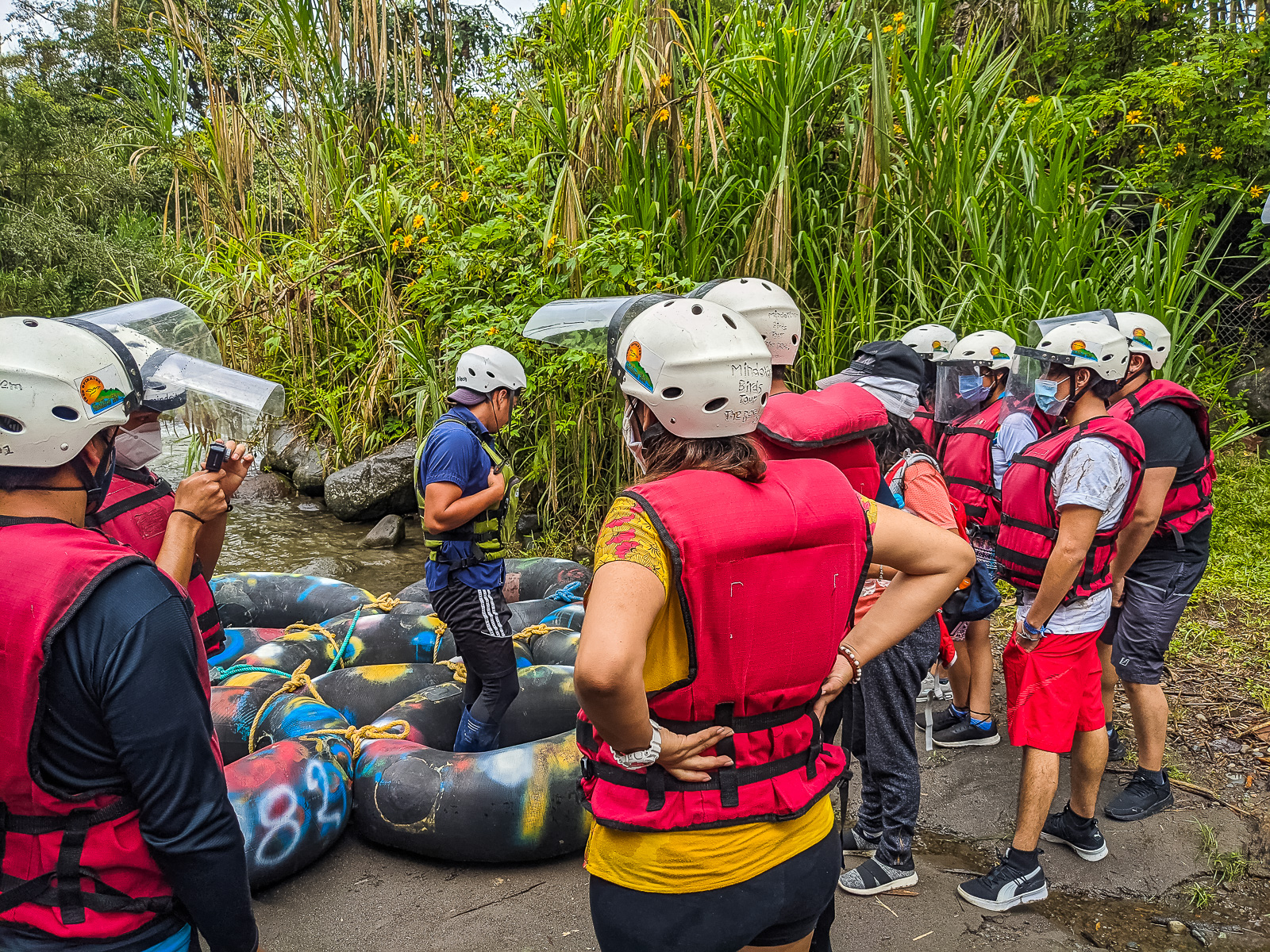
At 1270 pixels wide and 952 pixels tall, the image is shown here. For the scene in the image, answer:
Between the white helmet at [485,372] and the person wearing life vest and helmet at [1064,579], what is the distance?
225cm

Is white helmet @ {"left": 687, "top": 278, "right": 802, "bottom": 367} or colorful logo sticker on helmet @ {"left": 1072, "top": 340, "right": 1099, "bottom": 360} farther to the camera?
colorful logo sticker on helmet @ {"left": 1072, "top": 340, "right": 1099, "bottom": 360}

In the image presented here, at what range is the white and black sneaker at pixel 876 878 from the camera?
2.96m

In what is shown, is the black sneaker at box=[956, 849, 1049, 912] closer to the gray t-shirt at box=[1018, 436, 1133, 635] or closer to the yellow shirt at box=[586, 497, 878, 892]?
the gray t-shirt at box=[1018, 436, 1133, 635]

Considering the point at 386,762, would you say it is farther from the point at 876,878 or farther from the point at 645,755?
the point at 645,755

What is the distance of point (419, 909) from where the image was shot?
2967mm

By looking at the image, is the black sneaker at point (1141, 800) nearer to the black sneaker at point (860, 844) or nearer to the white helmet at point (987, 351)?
the black sneaker at point (860, 844)

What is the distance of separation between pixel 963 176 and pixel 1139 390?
3.13m

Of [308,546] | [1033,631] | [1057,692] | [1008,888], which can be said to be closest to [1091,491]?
[1033,631]

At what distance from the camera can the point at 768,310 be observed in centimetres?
237

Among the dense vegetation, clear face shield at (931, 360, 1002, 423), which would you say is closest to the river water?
the dense vegetation

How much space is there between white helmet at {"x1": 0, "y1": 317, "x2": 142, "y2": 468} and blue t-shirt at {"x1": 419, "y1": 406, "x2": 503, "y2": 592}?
2.16 m

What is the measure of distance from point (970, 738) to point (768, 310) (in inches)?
110

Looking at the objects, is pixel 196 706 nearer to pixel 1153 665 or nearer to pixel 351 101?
pixel 1153 665

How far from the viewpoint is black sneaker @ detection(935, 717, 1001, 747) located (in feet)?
13.3
